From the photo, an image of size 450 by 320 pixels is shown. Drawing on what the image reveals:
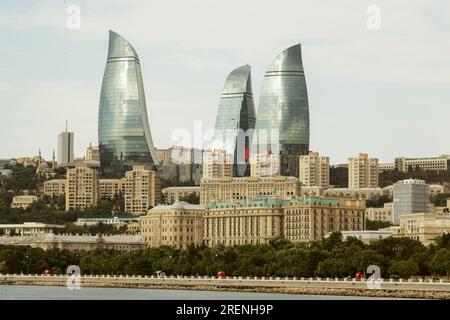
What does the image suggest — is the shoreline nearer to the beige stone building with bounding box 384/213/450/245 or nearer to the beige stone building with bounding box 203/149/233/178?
the beige stone building with bounding box 384/213/450/245

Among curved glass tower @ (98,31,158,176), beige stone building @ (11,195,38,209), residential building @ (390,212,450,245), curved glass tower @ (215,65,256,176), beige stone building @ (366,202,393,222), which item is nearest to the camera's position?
residential building @ (390,212,450,245)

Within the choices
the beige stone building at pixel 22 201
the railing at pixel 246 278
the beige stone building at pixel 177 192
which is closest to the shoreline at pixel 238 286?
the railing at pixel 246 278

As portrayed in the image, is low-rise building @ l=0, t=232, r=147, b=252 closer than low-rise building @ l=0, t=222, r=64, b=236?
Yes

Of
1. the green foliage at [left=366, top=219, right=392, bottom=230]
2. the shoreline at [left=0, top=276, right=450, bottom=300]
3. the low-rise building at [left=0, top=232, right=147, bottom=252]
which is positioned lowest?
the shoreline at [left=0, top=276, right=450, bottom=300]

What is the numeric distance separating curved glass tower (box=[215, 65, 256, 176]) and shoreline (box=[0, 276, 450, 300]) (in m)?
37.4

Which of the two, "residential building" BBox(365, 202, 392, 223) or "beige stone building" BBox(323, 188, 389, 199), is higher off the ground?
"beige stone building" BBox(323, 188, 389, 199)

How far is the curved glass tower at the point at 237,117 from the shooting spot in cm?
8662

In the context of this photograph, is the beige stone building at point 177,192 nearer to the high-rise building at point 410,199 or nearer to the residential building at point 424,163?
the high-rise building at point 410,199

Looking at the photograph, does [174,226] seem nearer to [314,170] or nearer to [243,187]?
[243,187]

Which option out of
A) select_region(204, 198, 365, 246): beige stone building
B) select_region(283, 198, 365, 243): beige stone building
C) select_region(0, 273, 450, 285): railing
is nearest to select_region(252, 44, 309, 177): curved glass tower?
select_region(204, 198, 365, 246): beige stone building

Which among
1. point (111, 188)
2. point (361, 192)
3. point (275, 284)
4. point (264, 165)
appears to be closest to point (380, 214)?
point (361, 192)

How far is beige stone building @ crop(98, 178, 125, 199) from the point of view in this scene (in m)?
89.9

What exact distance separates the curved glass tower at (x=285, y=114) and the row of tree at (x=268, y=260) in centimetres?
3439
